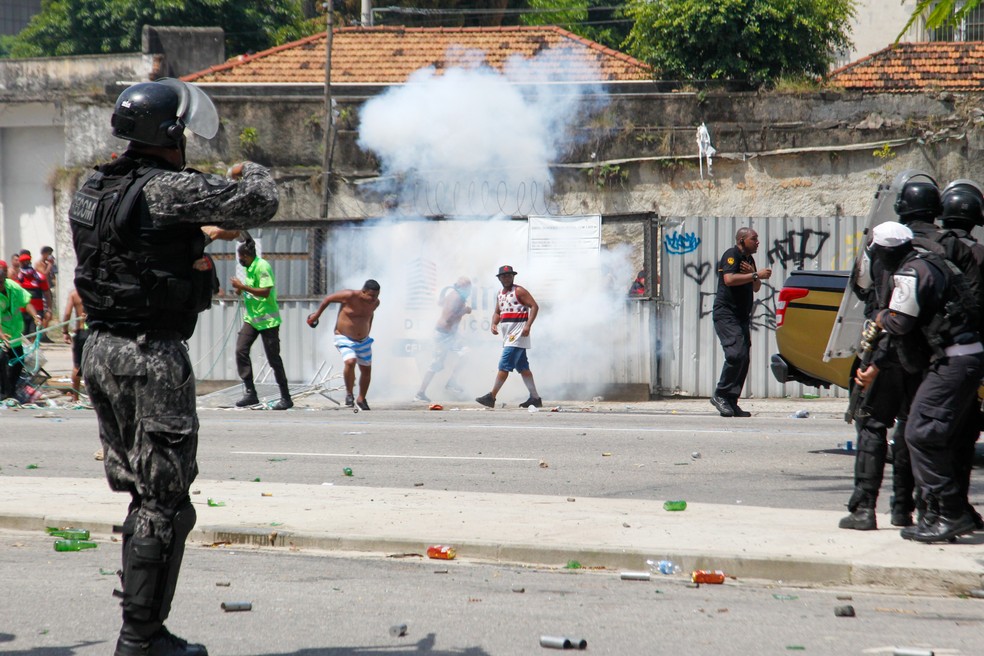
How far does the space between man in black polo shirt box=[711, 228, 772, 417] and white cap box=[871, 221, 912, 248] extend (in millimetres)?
6172

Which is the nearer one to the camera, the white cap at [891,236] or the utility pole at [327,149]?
the white cap at [891,236]

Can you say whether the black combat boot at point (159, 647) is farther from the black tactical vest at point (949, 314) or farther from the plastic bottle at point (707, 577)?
the black tactical vest at point (949, 314)

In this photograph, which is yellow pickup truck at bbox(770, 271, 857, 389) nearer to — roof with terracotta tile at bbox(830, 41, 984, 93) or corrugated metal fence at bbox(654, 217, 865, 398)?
corrugated metal fence at bbox(654, 217, 865, 398)

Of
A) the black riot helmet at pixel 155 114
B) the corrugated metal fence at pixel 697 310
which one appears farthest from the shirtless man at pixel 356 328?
the black riot helmet at pixel 155 114

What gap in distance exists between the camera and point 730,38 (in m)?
23.5

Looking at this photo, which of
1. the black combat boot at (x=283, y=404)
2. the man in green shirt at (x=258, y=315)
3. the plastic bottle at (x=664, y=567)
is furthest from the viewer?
the black combat boot at (x=283, y=404)

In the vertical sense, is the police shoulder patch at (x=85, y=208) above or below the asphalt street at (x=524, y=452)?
above

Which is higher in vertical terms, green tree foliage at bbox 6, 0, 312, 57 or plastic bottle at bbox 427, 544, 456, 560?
green tree foliage at bbox 6, 0, 312, 57

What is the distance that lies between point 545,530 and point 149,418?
2949 mm

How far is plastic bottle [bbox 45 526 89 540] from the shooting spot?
650 cm

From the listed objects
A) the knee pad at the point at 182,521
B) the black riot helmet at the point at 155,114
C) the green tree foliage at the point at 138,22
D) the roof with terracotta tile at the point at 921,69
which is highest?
the green tree foliage at the point at 138,22

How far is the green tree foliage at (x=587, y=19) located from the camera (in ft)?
126

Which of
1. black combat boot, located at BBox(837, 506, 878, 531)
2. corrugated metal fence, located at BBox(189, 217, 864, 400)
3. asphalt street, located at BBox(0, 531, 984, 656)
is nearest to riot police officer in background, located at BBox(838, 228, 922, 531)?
black combat boot, located at BBox(837, 506, 878, 531)

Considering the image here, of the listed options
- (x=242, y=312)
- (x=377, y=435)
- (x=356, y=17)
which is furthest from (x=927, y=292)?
(x=356, y=17)
